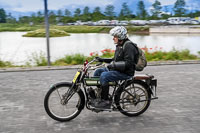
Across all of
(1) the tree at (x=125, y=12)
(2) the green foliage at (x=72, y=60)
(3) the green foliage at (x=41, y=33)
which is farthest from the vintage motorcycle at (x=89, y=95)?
(1) the tree at (x=125, y=12)

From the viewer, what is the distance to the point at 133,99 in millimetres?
4746

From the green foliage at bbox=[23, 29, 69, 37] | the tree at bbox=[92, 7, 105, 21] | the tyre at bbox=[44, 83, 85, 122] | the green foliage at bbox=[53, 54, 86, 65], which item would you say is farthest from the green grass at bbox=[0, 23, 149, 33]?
the tree at bbox=[92, 7, 105, 21]

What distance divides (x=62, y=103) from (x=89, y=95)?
49 cm

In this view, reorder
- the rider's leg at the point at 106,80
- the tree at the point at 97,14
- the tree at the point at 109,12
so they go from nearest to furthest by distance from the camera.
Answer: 1. the rider's leg at the point at 106,80
2. the tree at the point at 97,14
3. the tree at the point at 109,12

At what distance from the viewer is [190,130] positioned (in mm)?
4266

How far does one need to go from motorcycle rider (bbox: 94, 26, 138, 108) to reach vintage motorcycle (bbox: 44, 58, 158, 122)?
10 cm

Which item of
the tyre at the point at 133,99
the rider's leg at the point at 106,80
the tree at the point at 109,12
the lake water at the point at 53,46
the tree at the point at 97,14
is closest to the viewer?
the rider's leg at the point at 106,80

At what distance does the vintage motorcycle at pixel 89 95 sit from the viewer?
174 inches

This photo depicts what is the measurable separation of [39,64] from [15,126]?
20.9 ft

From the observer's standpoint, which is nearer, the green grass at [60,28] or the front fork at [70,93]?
the front fork at [70,93]

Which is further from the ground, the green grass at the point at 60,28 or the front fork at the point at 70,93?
the green grass at the point at 60,28

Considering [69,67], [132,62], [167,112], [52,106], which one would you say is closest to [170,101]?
[167,112]

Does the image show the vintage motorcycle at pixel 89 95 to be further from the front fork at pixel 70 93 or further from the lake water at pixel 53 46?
the lake water at pixel 53 46

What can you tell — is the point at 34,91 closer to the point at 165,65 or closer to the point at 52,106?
the point at 52,106
